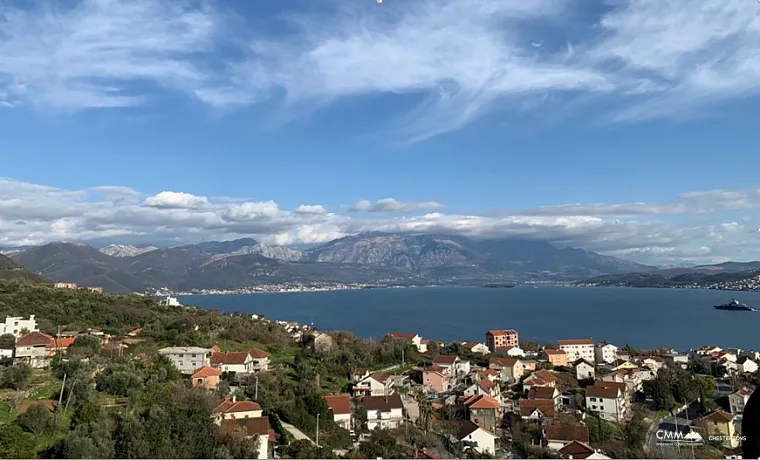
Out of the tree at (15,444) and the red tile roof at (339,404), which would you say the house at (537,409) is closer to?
the red tile roof at (339,404)

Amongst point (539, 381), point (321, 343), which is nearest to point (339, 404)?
point (539, 381)

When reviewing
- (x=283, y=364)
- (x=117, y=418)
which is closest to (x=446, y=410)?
(x=283, y=364)

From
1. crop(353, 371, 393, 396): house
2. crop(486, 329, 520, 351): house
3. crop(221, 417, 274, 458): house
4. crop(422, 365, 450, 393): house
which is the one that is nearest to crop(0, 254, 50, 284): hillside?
crop(353, 371, 393, 396): house

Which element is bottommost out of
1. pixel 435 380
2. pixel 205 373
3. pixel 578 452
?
pixel 435 380

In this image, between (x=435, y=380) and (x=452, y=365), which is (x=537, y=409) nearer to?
(x=435, y=380)

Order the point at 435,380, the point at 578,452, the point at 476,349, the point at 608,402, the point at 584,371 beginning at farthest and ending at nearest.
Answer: the point at 476,349
the point at 584,371
the point at 435,380
the point at 608,402
the point at 578,452

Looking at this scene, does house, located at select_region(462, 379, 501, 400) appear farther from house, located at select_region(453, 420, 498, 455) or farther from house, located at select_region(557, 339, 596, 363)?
house, located at select_region(557, 339, 596, 363)

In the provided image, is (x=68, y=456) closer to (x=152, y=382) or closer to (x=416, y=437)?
(x=152, y=382)

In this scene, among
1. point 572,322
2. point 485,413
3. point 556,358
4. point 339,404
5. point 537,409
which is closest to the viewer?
point 339,404

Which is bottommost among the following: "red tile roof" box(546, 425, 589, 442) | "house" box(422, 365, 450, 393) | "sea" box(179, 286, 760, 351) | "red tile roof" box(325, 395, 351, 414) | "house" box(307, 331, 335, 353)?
"sea" box(179, 286, 760, 351)
